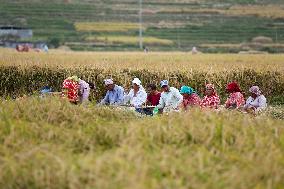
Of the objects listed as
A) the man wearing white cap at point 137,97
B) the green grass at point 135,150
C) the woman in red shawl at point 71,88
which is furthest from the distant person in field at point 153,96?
the green grass at point 135,150

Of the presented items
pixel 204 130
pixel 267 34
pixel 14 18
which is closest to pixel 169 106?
pixel 204 130

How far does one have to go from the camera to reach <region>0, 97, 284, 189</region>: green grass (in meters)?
6.22

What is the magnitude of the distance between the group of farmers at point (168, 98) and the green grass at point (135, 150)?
12.4 ft

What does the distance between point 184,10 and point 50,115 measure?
67.8 metres

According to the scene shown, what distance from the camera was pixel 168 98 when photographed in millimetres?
13633

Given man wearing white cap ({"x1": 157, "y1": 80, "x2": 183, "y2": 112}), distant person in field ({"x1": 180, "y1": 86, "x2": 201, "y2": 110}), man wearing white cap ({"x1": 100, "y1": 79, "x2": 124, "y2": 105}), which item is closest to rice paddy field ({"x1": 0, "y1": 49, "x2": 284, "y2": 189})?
distant person in field ({"x1": 180, "y1": 86, "x2": 201, "y2": 110})

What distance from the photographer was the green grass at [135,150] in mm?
6219

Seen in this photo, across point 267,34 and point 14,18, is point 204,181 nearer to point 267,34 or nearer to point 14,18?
point 267,34

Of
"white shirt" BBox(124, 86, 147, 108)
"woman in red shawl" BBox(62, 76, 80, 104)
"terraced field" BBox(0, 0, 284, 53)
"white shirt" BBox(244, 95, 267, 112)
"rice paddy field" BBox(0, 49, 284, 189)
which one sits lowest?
"terraced field" BBox(0, 0, 284, 53)

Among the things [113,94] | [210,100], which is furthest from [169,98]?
[113,94]

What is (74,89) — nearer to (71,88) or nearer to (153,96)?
(71,88)

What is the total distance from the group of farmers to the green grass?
3785mm

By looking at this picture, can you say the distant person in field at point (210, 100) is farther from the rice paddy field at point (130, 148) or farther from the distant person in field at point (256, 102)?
the rice paddy field at point (130, 148)

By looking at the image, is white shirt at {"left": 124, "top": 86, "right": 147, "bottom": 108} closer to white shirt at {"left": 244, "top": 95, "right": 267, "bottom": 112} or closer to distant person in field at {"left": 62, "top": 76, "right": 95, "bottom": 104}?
distant person in field at {"left": 62, "top": 76, "right": 95, "bottom": 104}
